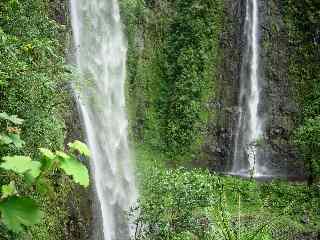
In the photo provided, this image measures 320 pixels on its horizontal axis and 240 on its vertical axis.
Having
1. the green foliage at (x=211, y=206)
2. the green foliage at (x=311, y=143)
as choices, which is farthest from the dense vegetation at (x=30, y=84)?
the green foliage at (x=311, y=143)

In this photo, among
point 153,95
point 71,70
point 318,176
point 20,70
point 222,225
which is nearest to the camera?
point 222,225

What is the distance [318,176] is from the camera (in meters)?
18.6

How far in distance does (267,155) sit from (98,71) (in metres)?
7.80

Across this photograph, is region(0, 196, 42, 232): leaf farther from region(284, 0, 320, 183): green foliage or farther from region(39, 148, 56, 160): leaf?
region(284, 0, 320, 183): green foliage

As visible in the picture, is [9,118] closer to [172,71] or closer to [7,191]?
[7,191]

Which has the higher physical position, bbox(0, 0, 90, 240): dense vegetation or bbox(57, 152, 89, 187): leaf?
bbox(0, 0, 90, 240): dense vegetation

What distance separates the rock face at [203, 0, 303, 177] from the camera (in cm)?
2058

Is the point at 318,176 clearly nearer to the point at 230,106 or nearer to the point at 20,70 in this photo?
the point at 230,106

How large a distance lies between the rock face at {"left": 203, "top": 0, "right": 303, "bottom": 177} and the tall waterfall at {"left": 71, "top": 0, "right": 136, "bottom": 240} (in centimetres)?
412

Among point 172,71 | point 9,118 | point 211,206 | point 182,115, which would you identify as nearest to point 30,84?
point 211,206

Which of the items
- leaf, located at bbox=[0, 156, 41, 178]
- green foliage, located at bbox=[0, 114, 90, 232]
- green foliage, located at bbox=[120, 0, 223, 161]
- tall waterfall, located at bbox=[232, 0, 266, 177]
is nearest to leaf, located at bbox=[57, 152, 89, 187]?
green foliage, located at bbox=[0, 114, 90, 232]

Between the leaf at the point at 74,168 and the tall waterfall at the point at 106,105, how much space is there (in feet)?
39.8

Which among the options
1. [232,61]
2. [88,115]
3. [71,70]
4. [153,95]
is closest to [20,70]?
[71,70]

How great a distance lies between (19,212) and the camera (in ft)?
6.84
